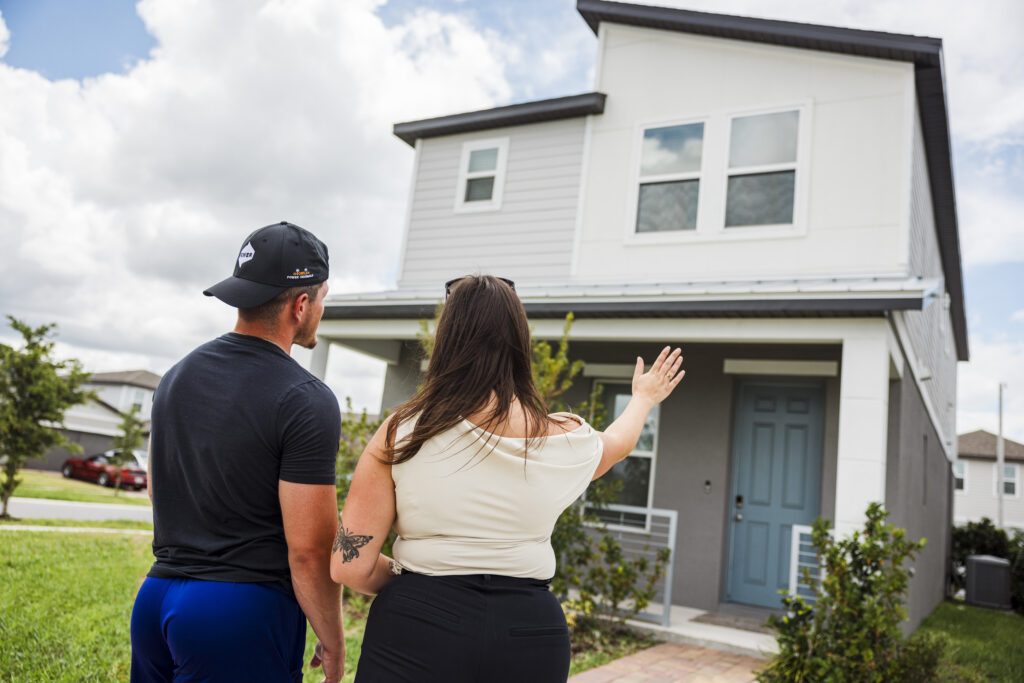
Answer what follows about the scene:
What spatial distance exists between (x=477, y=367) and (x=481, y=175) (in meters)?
8.37

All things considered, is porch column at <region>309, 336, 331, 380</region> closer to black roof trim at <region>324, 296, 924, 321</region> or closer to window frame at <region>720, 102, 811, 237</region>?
black roof trim at <region>324, 296, 924, 321</region>

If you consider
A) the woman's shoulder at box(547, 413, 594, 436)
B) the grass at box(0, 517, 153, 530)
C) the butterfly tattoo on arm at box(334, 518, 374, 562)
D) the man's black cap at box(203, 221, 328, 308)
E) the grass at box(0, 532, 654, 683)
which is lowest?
the grass at box(0, 517, 153, 530)

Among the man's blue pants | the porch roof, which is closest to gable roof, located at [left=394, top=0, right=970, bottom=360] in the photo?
the porch roof

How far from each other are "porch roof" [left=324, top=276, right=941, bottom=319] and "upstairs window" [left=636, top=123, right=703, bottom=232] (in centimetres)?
106

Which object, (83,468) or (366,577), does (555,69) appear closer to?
(366,577)

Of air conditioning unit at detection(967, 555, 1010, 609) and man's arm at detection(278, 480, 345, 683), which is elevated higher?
man's arm at detection(278, 480, 345, 683)

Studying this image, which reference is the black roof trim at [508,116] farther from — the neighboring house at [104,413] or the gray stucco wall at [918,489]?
the neighboring house at [104,413]

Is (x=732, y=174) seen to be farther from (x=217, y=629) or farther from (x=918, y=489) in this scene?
(x=217, y=629)

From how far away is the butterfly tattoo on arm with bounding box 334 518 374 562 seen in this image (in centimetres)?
159

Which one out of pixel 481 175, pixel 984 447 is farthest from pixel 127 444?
pixel 984 447

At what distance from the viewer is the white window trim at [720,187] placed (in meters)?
7.68

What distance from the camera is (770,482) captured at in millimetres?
7898

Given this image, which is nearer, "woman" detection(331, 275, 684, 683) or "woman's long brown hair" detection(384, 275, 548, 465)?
"woman" detection(331, 275, 684, 683)

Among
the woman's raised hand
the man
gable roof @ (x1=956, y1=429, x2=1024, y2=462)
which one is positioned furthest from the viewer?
gable roof @ (x1=956, y1=429, x2=1024, y2=462)
